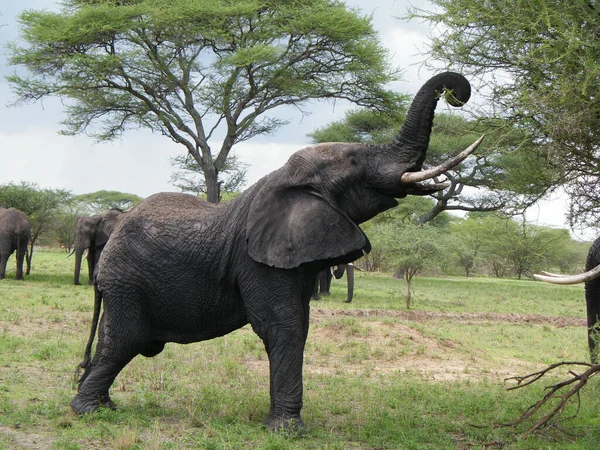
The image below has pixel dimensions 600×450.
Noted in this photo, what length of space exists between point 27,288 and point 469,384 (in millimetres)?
12979

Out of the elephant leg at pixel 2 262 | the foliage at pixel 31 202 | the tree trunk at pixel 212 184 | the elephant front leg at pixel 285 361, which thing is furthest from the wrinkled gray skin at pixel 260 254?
the foliage at pixel 31 202

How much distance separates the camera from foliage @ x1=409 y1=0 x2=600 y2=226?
7004 mm

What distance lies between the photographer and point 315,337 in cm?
1250

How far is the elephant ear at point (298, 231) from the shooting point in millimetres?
6203

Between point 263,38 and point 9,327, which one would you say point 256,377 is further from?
point 263,38

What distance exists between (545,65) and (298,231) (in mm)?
3405

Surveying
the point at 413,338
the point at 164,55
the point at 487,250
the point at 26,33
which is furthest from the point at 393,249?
the point at 487,250

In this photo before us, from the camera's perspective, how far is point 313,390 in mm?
8703

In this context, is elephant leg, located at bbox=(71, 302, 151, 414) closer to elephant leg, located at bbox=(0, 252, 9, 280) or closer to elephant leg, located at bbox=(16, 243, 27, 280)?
elephant leg, located at bbox=(16, 243, 27, 280)

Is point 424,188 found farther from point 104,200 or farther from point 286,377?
point 104,200

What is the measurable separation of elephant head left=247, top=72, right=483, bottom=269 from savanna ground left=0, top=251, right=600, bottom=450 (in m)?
1.59

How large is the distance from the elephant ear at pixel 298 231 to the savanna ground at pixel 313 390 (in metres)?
1.51

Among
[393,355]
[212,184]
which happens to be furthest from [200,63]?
[393,355]

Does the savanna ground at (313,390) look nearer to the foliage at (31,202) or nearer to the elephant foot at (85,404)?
the elephant foot at (85,404)
